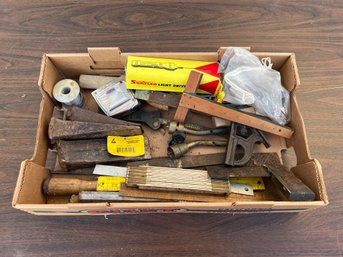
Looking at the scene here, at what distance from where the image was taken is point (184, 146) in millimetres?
969

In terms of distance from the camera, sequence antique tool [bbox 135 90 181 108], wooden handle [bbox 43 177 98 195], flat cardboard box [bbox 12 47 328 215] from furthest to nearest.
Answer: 1. antique tool [bbox 135 90 181 108]
2. wooden handle [bbox 43 177 98 195]
3. flat cardboard box [bbox 12 47 328 215]

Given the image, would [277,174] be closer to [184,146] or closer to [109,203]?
[184,146]

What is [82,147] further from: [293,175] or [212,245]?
[293,175]

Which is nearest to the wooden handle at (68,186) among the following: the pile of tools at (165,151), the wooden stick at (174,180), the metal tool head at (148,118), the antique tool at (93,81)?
the pile of tools at (165,151)

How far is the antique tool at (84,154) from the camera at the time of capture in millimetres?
930

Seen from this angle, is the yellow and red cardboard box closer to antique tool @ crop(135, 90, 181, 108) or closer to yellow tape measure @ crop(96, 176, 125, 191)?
antique tool @ crop(135, 90, 181, 108)

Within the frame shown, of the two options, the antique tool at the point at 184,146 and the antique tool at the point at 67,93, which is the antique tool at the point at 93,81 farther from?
the antique tool at the point at 184,146

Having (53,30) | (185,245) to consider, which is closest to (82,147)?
(185,245)

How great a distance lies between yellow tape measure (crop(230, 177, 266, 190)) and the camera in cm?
95

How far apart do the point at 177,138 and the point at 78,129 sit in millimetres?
311

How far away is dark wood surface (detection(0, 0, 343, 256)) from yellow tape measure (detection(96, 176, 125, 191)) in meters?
0.12

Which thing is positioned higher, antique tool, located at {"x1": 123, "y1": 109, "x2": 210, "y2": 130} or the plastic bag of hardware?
the plastic bag of hardware

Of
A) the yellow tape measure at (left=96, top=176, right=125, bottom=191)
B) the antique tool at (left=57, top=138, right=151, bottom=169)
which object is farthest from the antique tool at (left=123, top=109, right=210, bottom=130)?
the yellow tape measure at (left=96, top=176, right=125, bottom=191)

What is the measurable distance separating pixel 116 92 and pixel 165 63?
0.62ft
